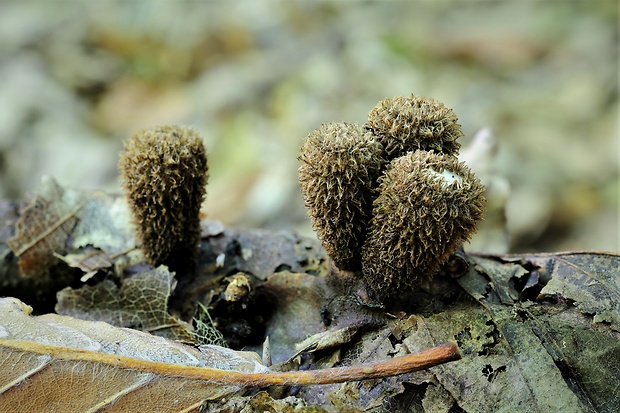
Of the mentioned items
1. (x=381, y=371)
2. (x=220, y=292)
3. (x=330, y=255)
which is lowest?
(x=381, y=371)

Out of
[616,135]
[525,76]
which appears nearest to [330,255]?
[616,135]

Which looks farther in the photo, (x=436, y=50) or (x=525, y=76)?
(x=436, y=50)

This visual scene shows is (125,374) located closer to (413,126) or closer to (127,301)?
(127,301)

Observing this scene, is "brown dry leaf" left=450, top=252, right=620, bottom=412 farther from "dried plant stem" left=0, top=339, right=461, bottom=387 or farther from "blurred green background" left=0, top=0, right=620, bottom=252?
"blurred green background" left=0, top=0, right=620, bottom=252

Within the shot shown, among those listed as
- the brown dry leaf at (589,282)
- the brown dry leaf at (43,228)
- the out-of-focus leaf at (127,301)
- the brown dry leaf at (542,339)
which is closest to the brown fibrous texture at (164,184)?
the out-of-focus leaf at (127,301)

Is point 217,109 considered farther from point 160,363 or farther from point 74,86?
point 160,363

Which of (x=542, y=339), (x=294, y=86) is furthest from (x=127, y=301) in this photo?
(x=294, y=86)
